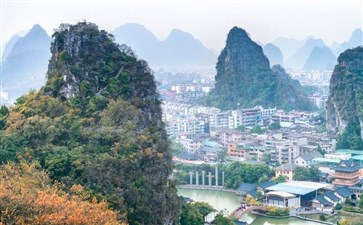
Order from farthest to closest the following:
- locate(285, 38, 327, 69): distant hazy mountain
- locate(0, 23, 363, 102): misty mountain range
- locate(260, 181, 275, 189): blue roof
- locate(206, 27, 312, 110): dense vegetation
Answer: locate(285, 38, 327, 69): distant hazy mountain → locate(0, 23, 363, 102): misty mountain range → locate(206, 27, 312, 110): dense vegetation → locate(260, 181, 275, 189): blue roof

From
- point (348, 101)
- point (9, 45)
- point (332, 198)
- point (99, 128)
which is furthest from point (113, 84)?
point (9, 45)

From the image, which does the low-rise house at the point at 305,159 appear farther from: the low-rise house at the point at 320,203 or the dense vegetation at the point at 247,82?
the dense vegetation at the point at 247,82

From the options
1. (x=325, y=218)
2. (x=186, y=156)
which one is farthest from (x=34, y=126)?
(x=186, y=156)

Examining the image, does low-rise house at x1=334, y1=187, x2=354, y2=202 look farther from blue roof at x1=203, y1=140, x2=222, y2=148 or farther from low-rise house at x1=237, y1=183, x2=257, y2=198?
blue roof at x1=203, y1=140, x2=222, y2=148

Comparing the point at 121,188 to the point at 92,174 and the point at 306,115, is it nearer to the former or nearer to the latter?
the point at 92,174

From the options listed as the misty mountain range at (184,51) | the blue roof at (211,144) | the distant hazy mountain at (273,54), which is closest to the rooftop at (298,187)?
the blue roof at (211,144)

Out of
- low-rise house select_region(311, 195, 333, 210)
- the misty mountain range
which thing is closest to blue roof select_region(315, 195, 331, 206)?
low-rise house select_region(311, 195, 333, 210)

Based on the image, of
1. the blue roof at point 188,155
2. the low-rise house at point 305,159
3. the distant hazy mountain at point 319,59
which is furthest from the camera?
the distant hazy mountain at point 319,59
